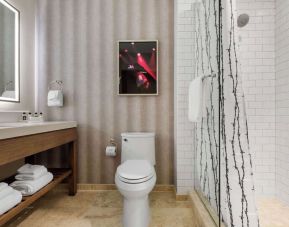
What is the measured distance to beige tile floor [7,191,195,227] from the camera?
6.26 ft

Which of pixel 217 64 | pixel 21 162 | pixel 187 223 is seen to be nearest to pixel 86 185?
pixel 21 162

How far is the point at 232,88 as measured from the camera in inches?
51.9

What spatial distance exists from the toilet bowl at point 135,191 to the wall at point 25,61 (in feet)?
4.29

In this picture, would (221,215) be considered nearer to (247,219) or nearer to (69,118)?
(247,219)

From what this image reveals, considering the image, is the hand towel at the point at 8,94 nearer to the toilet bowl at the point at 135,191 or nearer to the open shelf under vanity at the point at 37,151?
the open shelf under vanity at the point at 37,151

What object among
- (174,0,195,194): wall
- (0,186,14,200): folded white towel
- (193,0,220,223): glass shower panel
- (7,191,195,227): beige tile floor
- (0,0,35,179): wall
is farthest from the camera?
(174,0,195,194): wall

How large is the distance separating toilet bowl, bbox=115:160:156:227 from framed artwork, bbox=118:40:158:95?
1.12 meters

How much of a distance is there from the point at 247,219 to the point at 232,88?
80 cm

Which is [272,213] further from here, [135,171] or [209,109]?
[135,171]

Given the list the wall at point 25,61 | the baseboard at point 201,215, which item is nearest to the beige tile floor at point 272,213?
the baseboard at point 201,215

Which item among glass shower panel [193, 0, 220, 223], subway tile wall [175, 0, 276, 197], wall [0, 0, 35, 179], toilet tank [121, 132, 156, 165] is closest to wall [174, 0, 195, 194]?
subway tile wall [175, 0, 276, 197]

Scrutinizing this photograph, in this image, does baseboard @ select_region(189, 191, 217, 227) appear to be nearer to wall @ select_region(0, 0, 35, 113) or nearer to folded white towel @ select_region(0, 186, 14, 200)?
folded white towel @ select_region(0, 186, 14, 200)

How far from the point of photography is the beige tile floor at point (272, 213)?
70.2 inches

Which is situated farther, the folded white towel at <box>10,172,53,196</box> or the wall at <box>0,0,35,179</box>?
the wall at <box>0,0,35,179</box>
